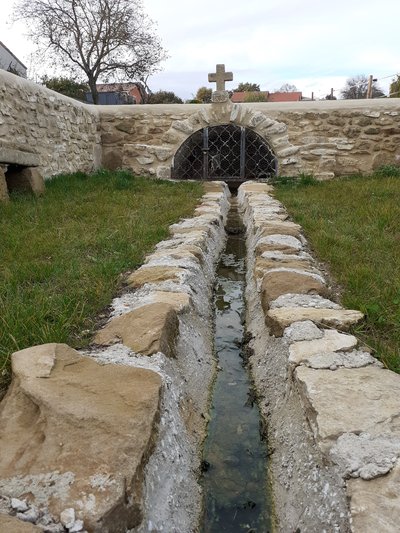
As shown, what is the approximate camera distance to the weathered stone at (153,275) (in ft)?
9.32

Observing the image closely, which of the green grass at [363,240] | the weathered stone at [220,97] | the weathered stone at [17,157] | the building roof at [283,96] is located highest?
the weathered stone at [220,97]

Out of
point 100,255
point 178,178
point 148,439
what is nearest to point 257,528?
point 148,439

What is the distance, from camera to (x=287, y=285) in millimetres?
2723

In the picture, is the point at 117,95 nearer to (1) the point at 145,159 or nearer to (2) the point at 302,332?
(1) the point at 145,159

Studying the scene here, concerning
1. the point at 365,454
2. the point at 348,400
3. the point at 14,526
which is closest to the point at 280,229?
the point at 348,400

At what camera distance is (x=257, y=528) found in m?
1.60

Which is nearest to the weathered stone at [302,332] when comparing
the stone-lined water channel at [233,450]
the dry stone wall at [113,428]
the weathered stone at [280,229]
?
the stone-lined water channel at [233,450]

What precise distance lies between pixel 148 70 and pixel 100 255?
57.8 ft

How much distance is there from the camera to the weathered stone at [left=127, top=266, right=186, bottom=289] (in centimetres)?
284

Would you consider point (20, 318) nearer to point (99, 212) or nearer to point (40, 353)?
point (40, 353)

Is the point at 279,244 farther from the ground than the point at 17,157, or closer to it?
closer to it

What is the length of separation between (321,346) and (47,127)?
18.6ft

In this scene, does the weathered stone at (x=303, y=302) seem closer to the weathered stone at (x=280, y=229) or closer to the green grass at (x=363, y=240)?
the green grass at (x=363, y=240)

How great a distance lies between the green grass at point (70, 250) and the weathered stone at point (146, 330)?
0.40ft
